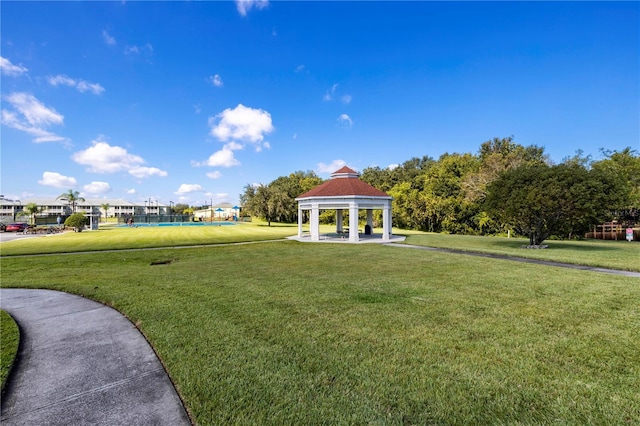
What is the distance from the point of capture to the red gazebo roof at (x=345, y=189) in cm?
2248

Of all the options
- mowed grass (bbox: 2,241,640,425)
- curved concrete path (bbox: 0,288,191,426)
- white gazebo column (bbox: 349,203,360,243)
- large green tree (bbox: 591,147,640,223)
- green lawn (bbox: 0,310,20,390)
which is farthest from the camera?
large green tree (bbox: 591,147,640,223)

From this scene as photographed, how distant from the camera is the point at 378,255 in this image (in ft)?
47.1

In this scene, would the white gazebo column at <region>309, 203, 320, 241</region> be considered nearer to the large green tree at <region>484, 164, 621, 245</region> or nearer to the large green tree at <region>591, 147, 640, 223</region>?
the large green tree at <region>484, 164, 621, 245</region>

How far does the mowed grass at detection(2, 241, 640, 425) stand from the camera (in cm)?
301

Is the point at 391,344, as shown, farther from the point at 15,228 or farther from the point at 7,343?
the point at 15,228

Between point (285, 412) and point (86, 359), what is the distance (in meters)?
3.00

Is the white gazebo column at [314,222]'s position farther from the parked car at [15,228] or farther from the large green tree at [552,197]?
the parked car at [15,228]

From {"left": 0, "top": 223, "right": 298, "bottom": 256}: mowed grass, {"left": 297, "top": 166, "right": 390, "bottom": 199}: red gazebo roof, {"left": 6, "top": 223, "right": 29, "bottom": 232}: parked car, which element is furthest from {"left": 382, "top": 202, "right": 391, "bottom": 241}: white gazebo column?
{"left": 6, "top": 223, "right": 29, "bottom": 232}: parked car

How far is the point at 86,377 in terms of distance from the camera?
3535mm

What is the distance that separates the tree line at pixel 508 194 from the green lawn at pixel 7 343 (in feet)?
63.2

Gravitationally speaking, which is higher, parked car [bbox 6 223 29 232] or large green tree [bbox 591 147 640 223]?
large green tree [bbox 591 147 640 223]

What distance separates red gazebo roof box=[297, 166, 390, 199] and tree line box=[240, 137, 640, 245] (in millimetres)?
7938

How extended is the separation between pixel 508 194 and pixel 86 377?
63.7ft

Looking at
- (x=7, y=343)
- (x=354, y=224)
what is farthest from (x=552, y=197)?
(x=7, y=343)
